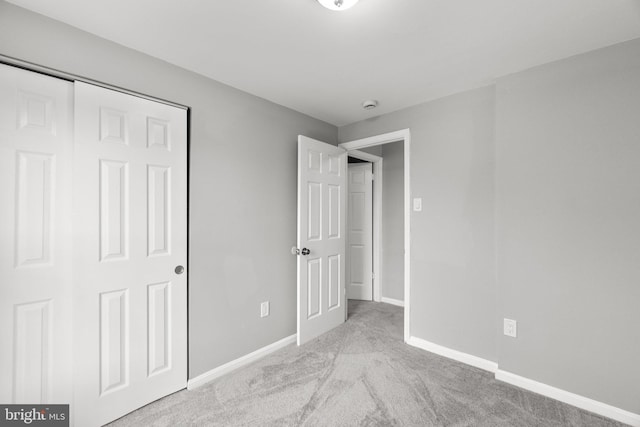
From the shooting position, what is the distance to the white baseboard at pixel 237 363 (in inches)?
82.4

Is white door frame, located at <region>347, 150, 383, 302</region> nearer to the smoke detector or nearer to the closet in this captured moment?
the smoke detector

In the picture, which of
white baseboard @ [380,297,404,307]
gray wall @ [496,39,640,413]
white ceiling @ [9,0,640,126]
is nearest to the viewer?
white ceiling @ [9,0,640,126]

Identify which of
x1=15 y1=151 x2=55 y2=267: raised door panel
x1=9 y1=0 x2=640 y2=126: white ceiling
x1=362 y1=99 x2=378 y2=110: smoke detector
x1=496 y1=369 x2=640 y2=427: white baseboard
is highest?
x1=9 y1=0 x2=640 y2=126: white ceiling

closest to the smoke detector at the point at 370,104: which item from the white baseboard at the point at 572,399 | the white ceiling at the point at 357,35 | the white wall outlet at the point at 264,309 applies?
the white ceiling at the point at 357,35

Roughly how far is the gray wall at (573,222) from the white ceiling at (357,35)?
0.26 meters

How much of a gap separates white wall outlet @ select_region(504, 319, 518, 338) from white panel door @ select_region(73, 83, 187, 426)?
2.46 m

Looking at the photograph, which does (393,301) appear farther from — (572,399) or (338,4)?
(338,4)

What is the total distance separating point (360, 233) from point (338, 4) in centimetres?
327

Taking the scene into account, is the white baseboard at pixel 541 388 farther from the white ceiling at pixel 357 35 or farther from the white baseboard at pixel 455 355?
the white ceiling at pixel 357 35

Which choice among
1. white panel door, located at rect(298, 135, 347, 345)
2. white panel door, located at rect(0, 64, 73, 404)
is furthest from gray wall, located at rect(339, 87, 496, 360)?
white panel door, located at rect(0, 64, 73, 404)

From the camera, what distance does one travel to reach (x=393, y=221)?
4.13 meters

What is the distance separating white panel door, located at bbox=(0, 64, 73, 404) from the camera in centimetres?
142

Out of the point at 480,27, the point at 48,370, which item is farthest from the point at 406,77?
the point at 48,370

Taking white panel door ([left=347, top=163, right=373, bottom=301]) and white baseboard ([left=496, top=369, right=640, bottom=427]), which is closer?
white baseboard ([left=496, top=369, right=640, bottom=427])
